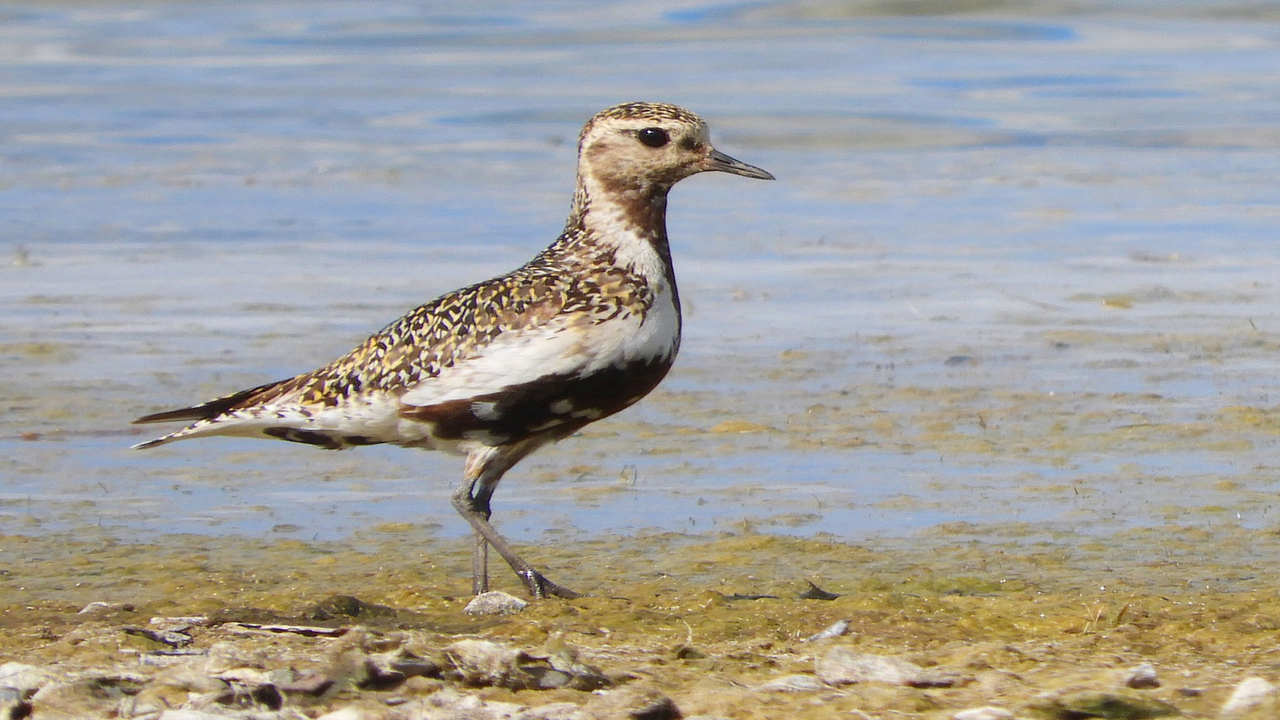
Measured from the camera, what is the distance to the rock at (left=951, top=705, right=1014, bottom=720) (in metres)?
4.59

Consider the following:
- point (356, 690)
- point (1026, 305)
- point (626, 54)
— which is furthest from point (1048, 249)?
point (626, 54)

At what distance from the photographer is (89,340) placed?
1091 cm

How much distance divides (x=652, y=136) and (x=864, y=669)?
2.41 m

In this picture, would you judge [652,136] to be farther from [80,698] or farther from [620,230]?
[80,698]

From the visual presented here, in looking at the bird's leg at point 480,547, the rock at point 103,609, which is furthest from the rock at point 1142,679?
the rock at point 103,609

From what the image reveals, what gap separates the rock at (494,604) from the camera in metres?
6.20

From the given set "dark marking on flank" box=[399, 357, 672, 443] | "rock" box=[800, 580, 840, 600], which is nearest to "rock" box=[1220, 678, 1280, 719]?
"rock" box=[800, 580, 840, 600]

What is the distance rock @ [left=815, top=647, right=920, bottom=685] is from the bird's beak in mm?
2192

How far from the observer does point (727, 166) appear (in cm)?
710

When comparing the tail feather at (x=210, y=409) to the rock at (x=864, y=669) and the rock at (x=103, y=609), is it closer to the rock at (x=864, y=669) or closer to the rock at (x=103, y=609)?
the rock at (x=103, y=609)

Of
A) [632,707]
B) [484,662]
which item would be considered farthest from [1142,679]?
[484,662]

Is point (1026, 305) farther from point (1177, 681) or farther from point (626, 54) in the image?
point (626, 54)

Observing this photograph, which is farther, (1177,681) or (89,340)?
(89,340)

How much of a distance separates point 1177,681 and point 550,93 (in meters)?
18.5
